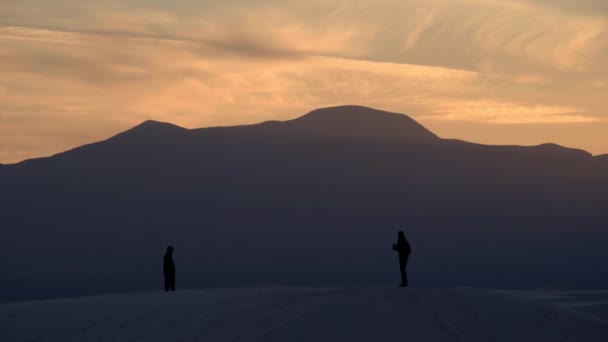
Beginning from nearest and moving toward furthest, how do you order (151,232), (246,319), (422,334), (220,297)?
(422,334)
(246,319)
(220,297)
(151,232)

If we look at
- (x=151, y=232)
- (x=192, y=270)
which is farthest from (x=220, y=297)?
(x=151, y=232)

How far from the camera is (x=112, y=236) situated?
627 feet

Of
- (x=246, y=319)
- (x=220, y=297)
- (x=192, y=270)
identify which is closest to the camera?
(x=246, y=319)

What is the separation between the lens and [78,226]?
192m

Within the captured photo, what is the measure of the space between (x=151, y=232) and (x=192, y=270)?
628 inches

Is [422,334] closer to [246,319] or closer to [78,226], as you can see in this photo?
[246,319]

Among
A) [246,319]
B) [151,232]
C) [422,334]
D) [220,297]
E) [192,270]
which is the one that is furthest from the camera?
[151,232]

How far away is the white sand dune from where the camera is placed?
62.4 feet

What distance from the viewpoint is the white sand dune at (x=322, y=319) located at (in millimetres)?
19016

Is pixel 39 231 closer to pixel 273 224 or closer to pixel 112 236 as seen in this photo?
pixel 112 236

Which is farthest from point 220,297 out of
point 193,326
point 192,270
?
point 192,270

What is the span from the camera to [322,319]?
64.1ft

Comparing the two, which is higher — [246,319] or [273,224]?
[273,224]

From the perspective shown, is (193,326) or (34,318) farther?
(34,318)
